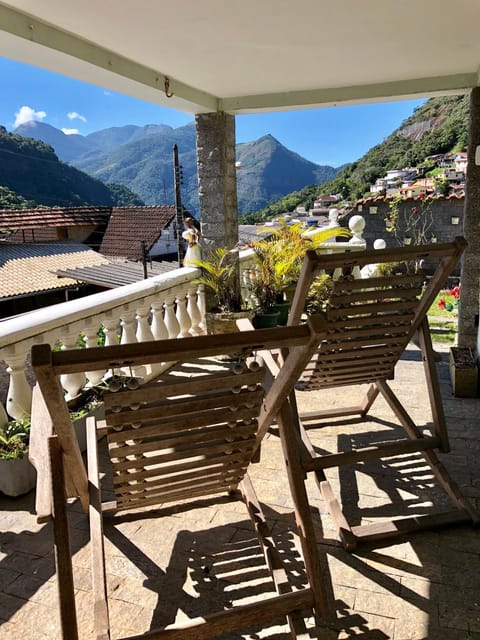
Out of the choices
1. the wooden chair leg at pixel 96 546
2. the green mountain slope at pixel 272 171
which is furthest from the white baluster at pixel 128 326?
the green mountain slope at pixel 272 171

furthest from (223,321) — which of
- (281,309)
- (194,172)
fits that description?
(194,172)

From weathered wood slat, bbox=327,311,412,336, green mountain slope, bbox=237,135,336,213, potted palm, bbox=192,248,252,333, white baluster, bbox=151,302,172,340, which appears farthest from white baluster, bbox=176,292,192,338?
green mountain slope, bbox=237,135,336,213

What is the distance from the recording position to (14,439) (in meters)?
2.58

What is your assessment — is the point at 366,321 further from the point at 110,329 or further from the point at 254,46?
the point at 254,46

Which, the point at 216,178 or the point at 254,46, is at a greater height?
the point at 254,46

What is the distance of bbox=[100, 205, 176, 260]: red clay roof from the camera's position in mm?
23922

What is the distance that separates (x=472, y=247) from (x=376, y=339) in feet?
7.41

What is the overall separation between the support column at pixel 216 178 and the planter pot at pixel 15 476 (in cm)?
303

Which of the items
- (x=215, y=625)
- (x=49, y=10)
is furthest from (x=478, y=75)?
(x=215, y=625)

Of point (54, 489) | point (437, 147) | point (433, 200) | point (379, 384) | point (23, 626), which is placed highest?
point (437, 147)

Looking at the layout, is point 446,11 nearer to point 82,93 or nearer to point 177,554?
point 177,554

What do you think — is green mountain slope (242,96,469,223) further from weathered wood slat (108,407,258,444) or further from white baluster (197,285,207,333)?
weathered wood slat (108,407,258,444)

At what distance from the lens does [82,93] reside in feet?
550

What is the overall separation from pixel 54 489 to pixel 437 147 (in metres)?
24.4
